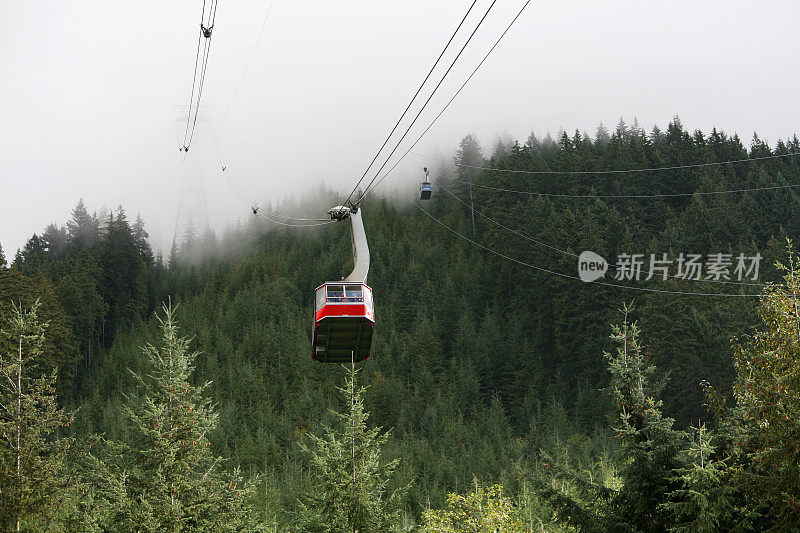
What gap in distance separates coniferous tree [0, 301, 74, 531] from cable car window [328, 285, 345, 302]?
1023cm

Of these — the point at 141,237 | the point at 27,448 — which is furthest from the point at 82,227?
the point at 27,448

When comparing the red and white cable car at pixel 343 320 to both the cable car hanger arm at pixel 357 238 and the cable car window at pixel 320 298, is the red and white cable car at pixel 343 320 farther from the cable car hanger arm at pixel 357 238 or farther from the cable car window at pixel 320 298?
the cable car hanger arm at pixel 357 238

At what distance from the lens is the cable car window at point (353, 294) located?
24.4m

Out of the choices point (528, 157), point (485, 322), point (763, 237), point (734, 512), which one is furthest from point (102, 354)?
point (734, 512)

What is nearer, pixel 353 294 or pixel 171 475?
pixel 353 294

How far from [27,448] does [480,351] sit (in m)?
57.7

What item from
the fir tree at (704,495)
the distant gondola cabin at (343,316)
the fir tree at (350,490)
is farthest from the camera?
the fir tree at (350,490)

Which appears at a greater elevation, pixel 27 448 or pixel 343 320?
pixel 343 320

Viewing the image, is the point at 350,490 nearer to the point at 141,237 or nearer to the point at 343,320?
the point at 343,320

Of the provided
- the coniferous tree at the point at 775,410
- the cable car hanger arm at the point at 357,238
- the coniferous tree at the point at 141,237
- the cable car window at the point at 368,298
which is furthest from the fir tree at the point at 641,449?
the coniferous tree at the point at 141,237

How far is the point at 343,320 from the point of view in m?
24.3

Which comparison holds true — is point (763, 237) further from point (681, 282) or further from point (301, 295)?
point (301, 295)

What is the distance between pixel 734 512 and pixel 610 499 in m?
4.31

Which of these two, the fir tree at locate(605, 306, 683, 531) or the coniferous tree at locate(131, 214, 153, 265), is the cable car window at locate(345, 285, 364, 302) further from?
the coniferous tree at locate(131, 214, 153, 265)
